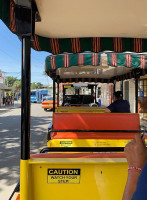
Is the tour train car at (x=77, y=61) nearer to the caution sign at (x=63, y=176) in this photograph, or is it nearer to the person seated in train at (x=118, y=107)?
the caution sign at (x=63, y=176)

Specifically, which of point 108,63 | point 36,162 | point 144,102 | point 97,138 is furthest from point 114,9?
point 144,102

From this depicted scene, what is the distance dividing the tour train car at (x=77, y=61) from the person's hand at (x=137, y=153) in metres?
0.76

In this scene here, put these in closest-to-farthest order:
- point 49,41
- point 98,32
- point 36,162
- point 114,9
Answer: point 36,162 → point 114,9 → point 98,32 → point 49,41

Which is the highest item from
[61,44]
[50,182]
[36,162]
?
[61,44]

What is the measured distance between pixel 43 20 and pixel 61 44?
0.93 meters

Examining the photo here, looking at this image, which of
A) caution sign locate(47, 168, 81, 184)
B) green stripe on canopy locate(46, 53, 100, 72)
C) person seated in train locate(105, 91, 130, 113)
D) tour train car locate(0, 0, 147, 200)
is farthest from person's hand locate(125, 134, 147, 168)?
person seated in train locate(105, 91, 130, 113)

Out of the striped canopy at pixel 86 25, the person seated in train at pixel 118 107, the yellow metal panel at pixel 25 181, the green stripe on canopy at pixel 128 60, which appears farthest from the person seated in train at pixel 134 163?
the person seated in train at pixel 118 107

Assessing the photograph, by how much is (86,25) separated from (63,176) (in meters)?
2.39

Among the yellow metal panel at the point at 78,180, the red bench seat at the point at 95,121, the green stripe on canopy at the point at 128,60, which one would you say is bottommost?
the yellow metal panel at the point at 78,180

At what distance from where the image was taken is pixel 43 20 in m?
3.18

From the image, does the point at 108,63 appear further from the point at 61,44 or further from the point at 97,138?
the point at 97,138

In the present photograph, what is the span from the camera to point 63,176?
1945 mm

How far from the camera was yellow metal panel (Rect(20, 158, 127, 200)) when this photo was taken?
1.93 metres

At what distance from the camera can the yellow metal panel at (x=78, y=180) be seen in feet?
6.35
